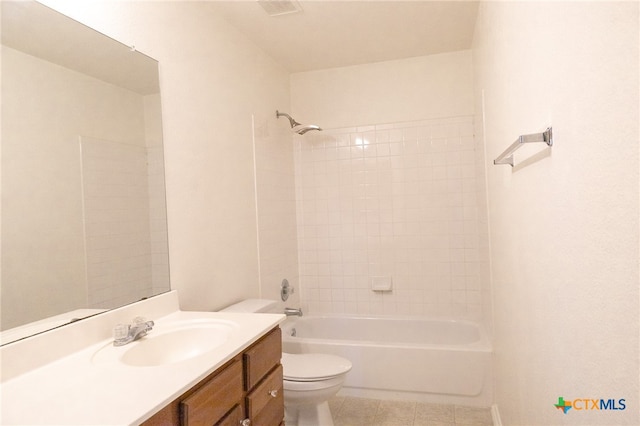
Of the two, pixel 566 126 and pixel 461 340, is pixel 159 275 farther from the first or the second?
pixel 461 340

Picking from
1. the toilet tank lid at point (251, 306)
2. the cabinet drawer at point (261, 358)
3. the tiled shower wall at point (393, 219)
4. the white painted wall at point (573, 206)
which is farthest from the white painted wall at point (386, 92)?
the cabinet drawer at point (261, 358)

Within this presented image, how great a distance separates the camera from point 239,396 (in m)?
1.19

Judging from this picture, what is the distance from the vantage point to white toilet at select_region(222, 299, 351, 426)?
1.91m

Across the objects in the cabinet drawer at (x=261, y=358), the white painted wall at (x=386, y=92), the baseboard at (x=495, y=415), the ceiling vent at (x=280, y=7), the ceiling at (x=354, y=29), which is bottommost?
the baseboard at (x=495, y=415)

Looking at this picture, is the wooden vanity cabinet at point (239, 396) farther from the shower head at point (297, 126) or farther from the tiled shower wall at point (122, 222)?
the shower head at point (297, 126)

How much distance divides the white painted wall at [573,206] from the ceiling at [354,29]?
2.98ft

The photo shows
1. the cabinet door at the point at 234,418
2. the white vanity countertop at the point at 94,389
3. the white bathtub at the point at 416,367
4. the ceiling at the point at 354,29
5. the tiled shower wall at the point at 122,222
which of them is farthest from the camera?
the white bathtub at the point at 416,367

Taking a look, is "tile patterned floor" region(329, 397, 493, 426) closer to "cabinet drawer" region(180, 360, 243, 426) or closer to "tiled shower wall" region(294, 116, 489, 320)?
"tiled shower wall" region(294, 116, 489, 320)

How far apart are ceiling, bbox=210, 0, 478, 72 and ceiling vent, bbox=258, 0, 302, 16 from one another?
0.12 ft

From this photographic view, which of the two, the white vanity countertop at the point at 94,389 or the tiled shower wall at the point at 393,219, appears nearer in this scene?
the white vanity countertop at the point at 94,389

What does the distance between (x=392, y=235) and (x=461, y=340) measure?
946 millimetres

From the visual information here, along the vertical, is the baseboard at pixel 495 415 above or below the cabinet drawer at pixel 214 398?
below

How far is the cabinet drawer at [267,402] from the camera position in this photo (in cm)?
126

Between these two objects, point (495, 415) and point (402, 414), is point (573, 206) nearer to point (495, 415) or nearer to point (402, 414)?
point (495, 415)
